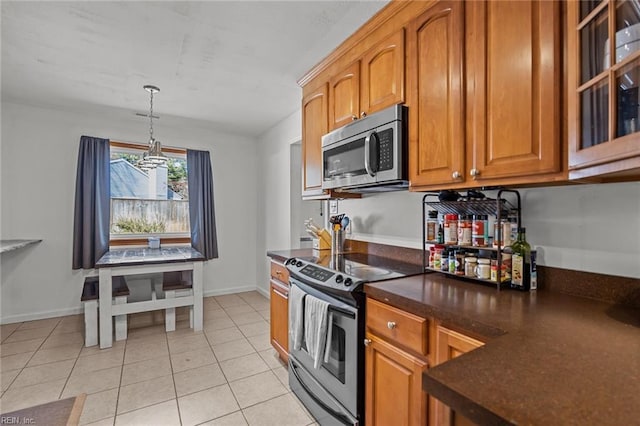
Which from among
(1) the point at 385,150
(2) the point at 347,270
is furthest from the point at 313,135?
(2) the point at 347,270

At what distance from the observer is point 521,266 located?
1354mm

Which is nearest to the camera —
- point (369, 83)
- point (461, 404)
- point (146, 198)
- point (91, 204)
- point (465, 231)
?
point (461, 404)

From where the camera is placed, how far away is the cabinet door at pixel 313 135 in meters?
2.43

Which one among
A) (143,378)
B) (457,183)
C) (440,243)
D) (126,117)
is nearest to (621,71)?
(457,183)

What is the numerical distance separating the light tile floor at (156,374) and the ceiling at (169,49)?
8.29ft

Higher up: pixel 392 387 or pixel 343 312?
pixel 343 312

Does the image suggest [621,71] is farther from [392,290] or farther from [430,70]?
[392,290]

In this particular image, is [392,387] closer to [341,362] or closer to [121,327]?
[341,362]

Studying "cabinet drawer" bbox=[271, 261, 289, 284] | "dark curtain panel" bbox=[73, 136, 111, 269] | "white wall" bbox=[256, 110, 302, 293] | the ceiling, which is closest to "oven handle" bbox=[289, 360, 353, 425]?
"cabinet drawer" bbox=[271, 261, 289, 284]

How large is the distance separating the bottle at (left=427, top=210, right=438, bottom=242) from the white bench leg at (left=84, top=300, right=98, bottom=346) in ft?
10.3

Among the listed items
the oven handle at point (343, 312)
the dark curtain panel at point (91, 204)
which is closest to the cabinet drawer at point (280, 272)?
the oven handle at point (343, 312)

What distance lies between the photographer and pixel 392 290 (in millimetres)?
1385

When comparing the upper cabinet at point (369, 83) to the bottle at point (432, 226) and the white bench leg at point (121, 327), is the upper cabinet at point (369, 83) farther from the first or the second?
the white bench leg at point (121, 327)

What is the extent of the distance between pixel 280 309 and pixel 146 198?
117 inches
